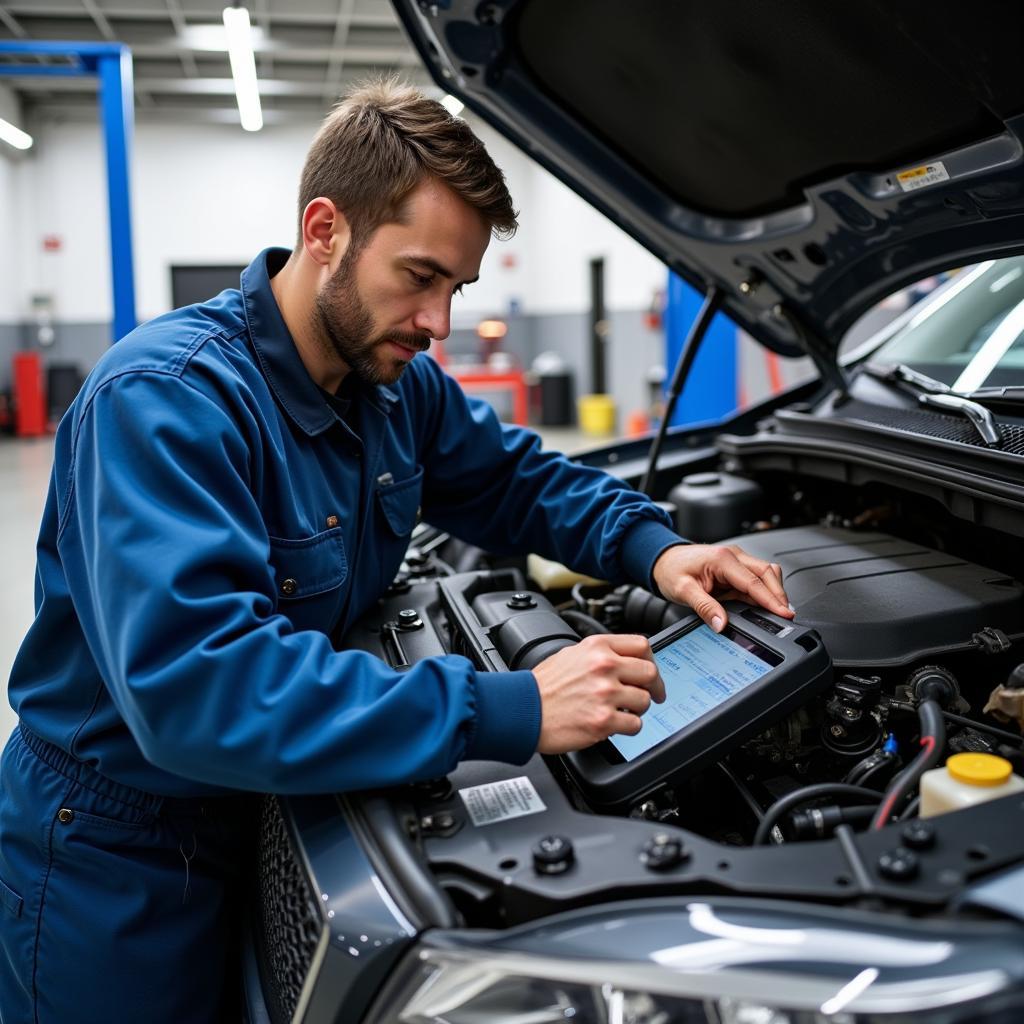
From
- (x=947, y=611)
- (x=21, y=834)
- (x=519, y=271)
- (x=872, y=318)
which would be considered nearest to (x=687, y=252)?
(x=947, y=611)

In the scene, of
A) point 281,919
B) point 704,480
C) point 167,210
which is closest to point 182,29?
point 167,210

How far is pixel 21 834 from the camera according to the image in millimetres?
1122

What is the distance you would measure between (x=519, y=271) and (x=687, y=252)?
11.5 m

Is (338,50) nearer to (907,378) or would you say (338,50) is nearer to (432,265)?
(907,378)

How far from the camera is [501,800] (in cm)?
90

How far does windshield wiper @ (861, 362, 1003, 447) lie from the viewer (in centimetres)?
138

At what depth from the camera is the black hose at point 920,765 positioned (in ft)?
2.78

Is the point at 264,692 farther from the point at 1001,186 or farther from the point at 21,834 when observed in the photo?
the point at 1001,186

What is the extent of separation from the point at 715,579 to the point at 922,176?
2.14 ft

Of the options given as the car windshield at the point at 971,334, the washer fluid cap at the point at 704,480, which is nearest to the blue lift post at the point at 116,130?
the washer fluid cap at the point at 704,480

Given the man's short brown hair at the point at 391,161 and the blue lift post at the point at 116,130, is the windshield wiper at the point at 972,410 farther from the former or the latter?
the blue lift post at the point at 116,130

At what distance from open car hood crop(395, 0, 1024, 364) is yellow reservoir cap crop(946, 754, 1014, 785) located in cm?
72

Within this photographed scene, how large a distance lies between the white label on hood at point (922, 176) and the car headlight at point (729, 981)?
106 cm

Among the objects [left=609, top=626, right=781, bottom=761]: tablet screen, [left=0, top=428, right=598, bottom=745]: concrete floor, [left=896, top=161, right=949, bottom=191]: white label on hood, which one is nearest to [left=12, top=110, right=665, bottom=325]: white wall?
[left=0, top=428, right=598, bottom=745]: concrete floor
